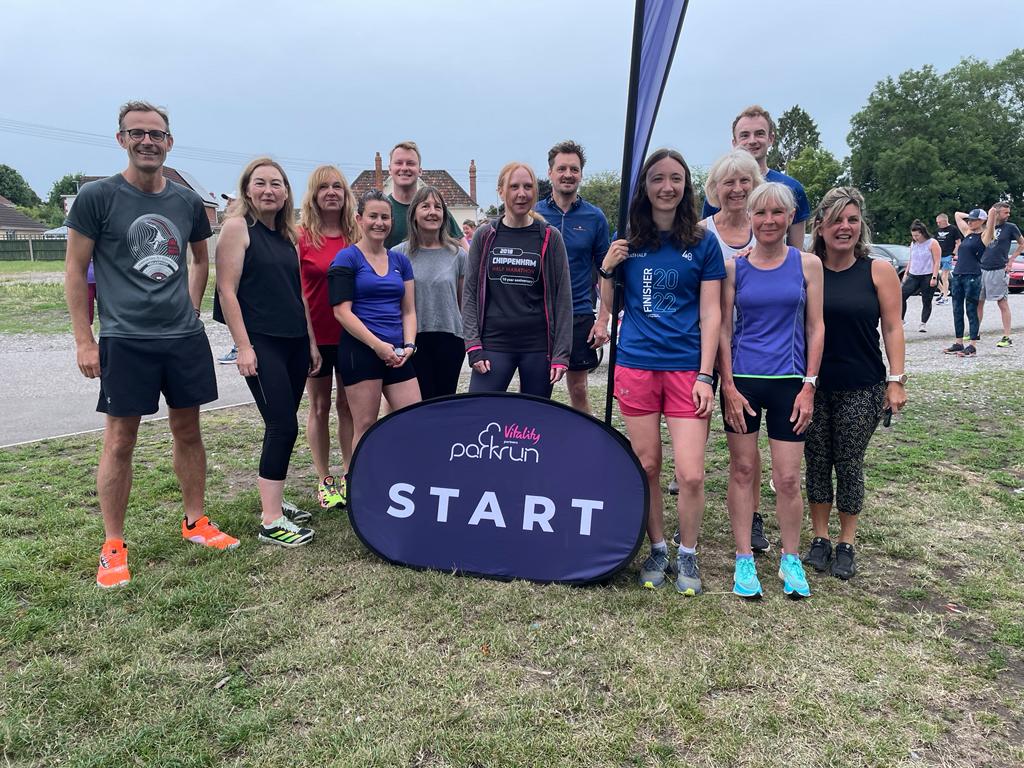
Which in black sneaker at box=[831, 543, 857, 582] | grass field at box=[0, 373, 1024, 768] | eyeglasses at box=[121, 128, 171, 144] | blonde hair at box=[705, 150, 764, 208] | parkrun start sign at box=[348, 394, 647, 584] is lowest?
grass field at box=[0, 373, 1024, 768]

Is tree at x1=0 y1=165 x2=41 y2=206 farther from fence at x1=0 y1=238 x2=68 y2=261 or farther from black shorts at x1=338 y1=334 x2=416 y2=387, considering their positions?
black shorts at x1=338 y1=334 x2=416 y2=387

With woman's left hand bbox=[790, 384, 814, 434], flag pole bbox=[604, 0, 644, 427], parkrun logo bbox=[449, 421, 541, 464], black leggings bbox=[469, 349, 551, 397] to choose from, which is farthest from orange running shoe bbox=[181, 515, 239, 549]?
woman's left hand bbox=[790, 384, 814, 434]

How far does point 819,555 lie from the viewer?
11.1 ft

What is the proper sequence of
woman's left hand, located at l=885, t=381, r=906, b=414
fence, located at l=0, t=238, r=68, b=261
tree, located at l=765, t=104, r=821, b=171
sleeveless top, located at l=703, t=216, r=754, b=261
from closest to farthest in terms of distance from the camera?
woman's left hand, located at l=885, t=381, r=906, b=414
sleeveless top, located at l=703, t=216, r=754, b=261
fence, located at l=0, t=238, r=68, b=261
tree, located at l=765, t=104, r=821, b=171

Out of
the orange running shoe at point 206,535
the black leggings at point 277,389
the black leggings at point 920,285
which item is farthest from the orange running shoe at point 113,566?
the black leggings at point 920,285

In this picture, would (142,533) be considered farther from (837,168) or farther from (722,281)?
(837,168)

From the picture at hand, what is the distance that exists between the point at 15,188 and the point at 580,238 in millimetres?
124666

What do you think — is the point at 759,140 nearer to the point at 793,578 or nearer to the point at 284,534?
the point at 793,578

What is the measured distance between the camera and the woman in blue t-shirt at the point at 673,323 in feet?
9.88

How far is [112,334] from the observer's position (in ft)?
10.4

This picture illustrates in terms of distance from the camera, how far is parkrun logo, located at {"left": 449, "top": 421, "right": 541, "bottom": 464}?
3254 mm

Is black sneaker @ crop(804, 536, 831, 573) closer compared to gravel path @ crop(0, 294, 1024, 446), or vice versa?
black sneaker @ crop(804, 536, 831, 573)

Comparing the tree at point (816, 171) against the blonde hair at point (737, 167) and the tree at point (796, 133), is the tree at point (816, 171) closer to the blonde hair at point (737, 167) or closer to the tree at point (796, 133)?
the tree at point (796, 133)

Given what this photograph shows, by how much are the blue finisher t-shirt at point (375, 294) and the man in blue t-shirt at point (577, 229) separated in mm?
1003
